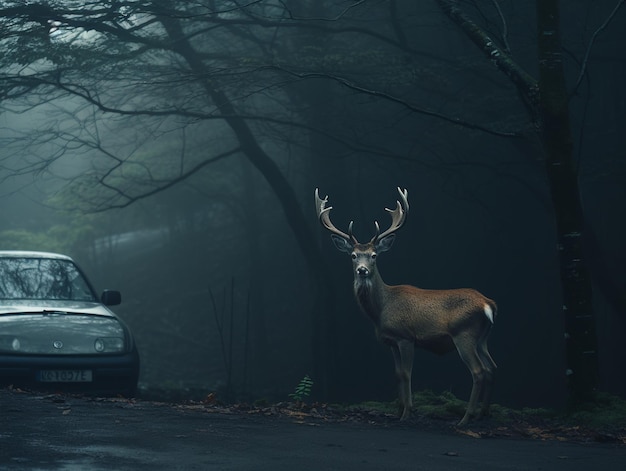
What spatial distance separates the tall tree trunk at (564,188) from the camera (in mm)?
12023

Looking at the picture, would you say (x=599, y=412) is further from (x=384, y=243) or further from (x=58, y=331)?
(x=58, y=331)

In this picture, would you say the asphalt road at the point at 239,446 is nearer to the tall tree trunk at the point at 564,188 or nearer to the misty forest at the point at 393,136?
the tall tree trunk at the point at 564,188

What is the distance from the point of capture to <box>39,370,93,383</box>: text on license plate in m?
12.8

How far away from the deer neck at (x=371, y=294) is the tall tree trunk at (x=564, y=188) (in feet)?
7.11

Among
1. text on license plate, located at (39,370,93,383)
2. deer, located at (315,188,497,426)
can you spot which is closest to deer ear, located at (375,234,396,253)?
deer, located at (315,188,497,426)

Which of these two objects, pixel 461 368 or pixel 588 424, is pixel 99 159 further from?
pixel 588 424

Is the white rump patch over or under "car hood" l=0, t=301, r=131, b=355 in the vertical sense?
over

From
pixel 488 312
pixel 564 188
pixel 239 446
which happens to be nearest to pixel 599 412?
pixel 488 312

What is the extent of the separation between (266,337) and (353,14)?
42.8ft

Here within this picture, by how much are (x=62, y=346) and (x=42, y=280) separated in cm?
199

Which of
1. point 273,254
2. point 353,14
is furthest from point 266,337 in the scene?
point 353,14

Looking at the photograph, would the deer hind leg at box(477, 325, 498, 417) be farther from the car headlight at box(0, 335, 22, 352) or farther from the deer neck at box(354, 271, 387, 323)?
the car headlight at box(0, 335, 22, 352)

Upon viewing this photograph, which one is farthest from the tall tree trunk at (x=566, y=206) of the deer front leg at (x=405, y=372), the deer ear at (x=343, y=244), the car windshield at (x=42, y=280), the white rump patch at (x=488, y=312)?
the car windshield at (x=42, y=280)

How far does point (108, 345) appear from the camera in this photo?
13.2 meters
